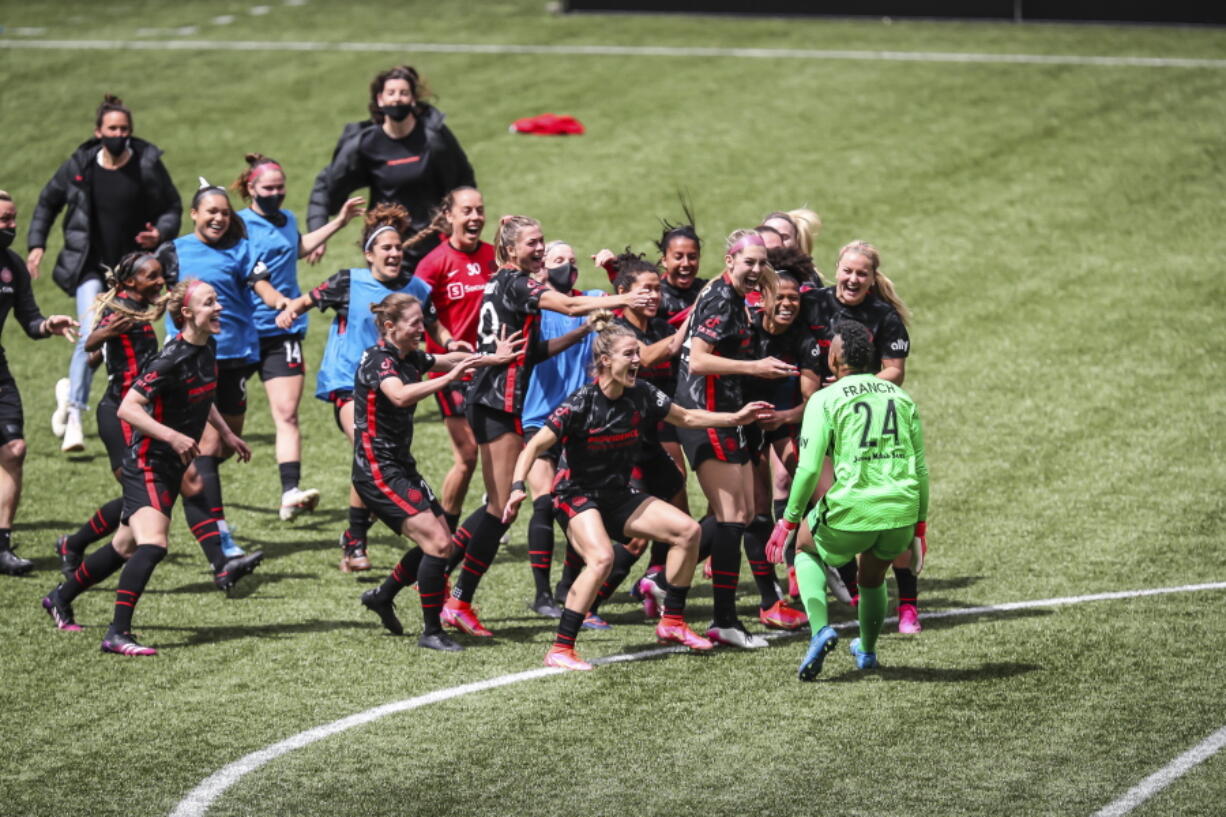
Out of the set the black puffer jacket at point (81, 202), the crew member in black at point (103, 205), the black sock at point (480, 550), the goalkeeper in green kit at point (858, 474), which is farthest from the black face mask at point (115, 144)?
the goalkeeper in green kit at point (858, 474)

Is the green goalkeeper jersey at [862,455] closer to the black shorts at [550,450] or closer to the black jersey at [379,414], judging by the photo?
the black shorts at [550,450]

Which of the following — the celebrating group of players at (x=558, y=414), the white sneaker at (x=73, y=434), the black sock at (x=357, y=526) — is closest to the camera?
the celebrating group of players at (x=558, y=414)

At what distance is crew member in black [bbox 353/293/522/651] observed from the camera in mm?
9359

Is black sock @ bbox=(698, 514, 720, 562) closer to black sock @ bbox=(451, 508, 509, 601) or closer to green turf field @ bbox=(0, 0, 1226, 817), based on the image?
green turf field @ bbox=(0, 0, 1226, 817)

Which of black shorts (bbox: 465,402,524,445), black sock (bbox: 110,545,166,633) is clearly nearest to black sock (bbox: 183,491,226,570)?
black sock (bbox: 110,545,166,633)

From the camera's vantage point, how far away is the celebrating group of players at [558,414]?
878cm

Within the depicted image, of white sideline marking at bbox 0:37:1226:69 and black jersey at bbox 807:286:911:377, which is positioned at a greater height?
white sideline marking at bbox 0:37:1226:69

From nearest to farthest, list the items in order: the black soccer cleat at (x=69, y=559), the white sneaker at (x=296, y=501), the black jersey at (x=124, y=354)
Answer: the black jersey at (x=124, y=354), the black soccer cleat at (x=69, y=559), the white sneaker at (x=296, y=501)

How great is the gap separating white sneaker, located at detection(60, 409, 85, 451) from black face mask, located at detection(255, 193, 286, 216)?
122 inches

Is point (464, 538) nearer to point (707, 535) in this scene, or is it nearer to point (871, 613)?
point (707, 535)

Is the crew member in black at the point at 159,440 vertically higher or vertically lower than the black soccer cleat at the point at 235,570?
higher

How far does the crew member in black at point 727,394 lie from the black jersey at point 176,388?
2794 mm

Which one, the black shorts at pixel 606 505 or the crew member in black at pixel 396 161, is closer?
the black shorts at pixel 606 505

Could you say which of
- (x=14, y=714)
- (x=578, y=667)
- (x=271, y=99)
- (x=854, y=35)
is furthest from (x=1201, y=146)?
(x=14, y=714)
